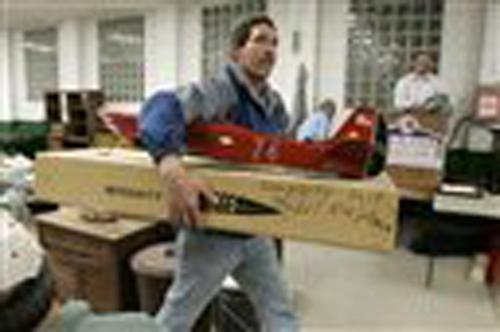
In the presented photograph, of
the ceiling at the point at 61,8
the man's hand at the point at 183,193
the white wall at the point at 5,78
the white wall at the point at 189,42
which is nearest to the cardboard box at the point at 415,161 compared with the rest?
the man's hand at the point at 183,193

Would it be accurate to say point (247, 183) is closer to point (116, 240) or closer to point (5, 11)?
point (116, 240)

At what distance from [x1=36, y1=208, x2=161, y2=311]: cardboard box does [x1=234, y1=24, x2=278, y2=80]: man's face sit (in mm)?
1155

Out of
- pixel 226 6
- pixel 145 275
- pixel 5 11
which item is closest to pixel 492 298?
pixel 145 275

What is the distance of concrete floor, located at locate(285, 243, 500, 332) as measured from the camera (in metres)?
2.63

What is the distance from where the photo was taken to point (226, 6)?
20.2ft

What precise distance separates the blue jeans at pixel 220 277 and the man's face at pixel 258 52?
1.56 ft

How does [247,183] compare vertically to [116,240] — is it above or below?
above

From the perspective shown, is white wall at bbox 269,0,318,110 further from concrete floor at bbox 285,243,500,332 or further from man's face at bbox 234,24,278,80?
man's face at bbox 234,24,278,80

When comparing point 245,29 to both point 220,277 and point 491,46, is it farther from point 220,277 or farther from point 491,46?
point 491,46

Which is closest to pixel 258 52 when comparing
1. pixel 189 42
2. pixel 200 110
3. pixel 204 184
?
pixel 200 110

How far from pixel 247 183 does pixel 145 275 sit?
1.04 metres

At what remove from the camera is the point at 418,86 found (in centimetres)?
455

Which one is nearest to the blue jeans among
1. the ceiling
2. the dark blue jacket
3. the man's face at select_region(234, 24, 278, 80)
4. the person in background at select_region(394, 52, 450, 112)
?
the dark blue jacket

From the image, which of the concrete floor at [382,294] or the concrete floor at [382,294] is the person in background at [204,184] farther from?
the concrete floor at [382,294]
